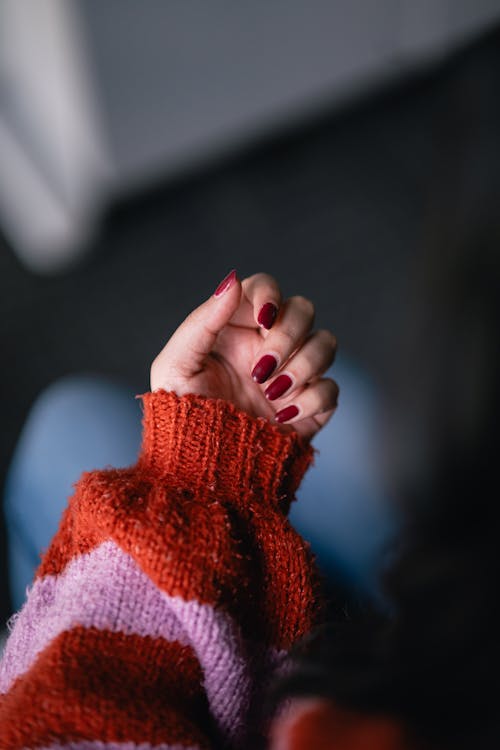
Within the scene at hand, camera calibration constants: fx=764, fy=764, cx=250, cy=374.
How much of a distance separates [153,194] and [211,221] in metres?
0.13

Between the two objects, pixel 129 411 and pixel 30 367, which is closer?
pixel 129 411

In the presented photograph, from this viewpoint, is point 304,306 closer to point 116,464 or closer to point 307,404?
point 307,404

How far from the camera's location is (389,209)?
1.19m

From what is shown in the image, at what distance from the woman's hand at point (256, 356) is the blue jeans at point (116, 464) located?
131 millimetres

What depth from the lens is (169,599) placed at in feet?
1.03

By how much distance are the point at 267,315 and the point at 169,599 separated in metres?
0.13

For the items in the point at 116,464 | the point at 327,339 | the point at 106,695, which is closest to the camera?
the point at 106,695

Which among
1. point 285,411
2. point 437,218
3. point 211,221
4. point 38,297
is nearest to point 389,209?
point 211,221

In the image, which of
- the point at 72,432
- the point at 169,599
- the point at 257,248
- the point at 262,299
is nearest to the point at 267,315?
the point at 262,299

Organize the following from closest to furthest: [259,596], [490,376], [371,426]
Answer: [490,376], [259,596], [371,426]

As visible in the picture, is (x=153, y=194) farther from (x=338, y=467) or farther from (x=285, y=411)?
(x=285, y=411)

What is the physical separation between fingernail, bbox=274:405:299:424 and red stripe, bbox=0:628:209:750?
4.7 inches

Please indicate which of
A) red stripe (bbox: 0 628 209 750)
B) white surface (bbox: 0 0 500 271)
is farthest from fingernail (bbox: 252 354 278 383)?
white surface (bbox: 0 0 500 271)

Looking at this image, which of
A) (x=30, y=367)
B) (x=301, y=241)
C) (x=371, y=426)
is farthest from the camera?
(x=301, y=241)
